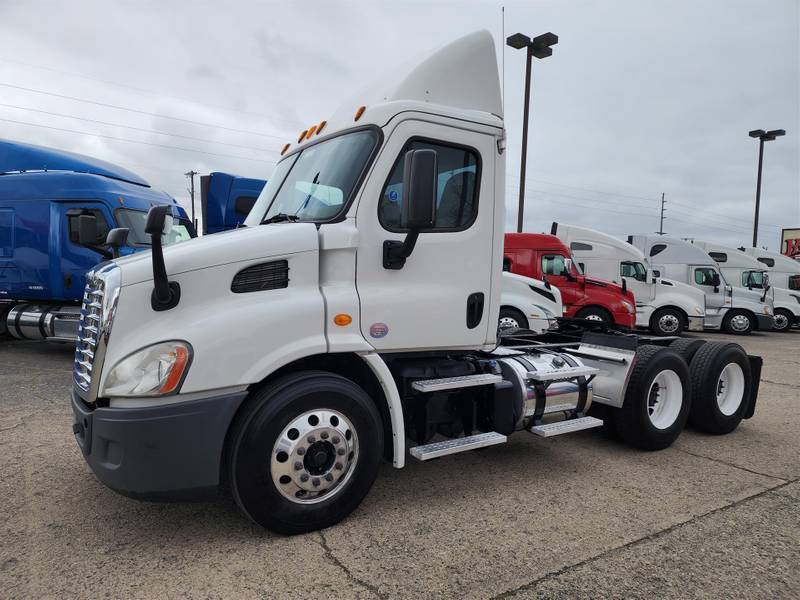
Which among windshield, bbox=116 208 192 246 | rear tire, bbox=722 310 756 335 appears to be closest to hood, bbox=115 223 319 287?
windshield, bbox=116 208 192 246

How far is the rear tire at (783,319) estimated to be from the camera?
2061 cm

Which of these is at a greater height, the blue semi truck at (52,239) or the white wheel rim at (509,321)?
the blue semi truck at (52,239)

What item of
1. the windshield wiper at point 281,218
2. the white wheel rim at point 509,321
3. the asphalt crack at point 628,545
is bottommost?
the asphalt crack at point 628,545

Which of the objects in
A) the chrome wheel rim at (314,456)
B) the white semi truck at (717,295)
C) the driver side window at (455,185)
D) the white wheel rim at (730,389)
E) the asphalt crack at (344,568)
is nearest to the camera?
the asphalt crack at (344,568)

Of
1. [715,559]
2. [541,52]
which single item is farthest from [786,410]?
[541,52]

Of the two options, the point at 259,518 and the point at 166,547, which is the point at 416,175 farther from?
the point at 166,547

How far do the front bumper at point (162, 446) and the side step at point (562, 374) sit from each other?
2237 mm

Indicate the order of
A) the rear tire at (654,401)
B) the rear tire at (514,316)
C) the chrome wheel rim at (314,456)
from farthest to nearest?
1. the rear tire at (514,316)
2. the rear tire at (654,401)
3. the chrome wheel rim at (314,456)

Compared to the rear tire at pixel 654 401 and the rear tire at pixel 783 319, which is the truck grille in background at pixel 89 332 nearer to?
the rear tire at pixel 654 401

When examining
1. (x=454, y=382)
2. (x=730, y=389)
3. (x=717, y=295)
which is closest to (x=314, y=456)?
(x=454, y=382)

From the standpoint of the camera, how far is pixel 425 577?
2.82m

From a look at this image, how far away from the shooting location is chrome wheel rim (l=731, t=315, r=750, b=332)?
58.6 feet

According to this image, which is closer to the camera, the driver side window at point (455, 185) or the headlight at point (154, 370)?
the headlight at point (154, 370)

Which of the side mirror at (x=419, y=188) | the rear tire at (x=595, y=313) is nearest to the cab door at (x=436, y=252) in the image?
the side mirror at (x=419, y=188)
